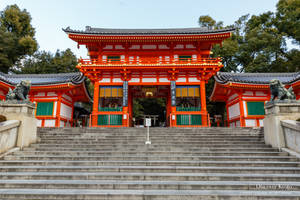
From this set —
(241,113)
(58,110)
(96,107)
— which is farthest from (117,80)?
(241,113)

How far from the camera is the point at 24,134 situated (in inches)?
290

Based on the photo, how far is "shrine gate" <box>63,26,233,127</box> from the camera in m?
13.8

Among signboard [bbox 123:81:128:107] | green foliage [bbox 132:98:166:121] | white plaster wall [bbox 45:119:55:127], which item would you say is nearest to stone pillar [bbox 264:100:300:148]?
signboard [bbox 123:81:128:107]

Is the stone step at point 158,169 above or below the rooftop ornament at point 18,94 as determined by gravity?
below

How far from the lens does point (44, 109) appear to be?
1493 cm

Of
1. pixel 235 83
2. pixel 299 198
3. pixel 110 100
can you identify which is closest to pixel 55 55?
pixel 110 100

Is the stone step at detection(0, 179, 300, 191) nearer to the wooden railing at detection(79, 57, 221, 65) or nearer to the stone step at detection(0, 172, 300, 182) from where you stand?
the stone step at detection(0, 172, 300, 182)

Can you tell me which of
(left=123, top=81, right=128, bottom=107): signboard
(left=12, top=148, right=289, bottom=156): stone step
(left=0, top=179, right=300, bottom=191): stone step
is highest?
(left=123, top=81, right=128, bottom=107): signboard

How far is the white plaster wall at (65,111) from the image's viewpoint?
15.5 meters

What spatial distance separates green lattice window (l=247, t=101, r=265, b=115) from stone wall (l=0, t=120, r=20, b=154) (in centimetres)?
1561

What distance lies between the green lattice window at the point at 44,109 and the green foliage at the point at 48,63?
1763 cm

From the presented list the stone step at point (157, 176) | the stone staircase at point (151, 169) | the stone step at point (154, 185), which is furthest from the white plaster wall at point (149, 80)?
the stone step at point (154, 185)

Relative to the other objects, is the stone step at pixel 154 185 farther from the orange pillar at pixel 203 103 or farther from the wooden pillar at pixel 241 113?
the wooden pillar at pixel 241 113

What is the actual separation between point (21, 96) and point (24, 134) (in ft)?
5.85
